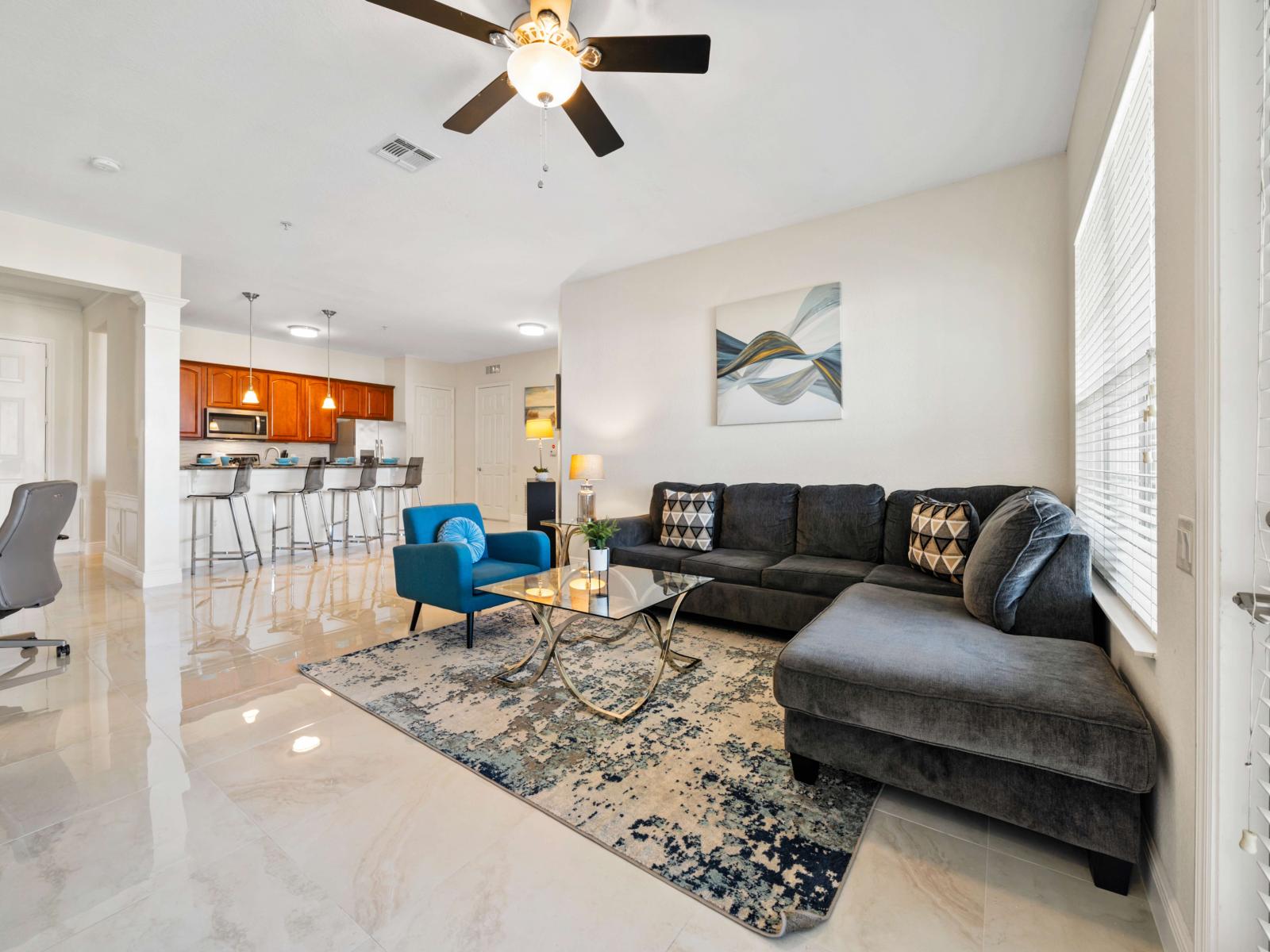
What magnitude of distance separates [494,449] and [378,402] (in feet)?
6.17

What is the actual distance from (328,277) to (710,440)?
3838mm

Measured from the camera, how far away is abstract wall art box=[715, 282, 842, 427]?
371cm

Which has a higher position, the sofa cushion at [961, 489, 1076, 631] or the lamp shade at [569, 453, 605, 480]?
the lamp shade at [569, 453, 605, 480]

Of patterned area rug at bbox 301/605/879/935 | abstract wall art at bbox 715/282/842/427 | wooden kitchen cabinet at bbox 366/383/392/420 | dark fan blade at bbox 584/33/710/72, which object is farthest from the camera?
wooden kitchen cabinet at bbox 366/383/392/420

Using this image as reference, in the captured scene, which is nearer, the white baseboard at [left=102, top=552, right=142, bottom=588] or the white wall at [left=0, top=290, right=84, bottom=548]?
the white baseboard at [left=102, top=552, right=142, bottom=588]

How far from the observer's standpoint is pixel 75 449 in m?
5.78

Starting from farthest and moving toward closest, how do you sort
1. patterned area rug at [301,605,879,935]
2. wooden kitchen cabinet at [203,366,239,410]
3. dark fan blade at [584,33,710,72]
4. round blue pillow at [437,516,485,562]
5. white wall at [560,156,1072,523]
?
wooden kitchen cabinet at [203,366,239,410]
round blue pillow at [437,516,485,562]
white wall at [560,156,1072,523]
dark fan blade at [584,33,710,72]
patterned area rug at [301,605,879,935]

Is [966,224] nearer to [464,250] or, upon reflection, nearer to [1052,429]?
[1052,429]

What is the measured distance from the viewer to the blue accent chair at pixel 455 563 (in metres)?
→ 2.96

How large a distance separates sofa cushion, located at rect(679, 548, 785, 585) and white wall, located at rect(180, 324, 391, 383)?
6.46 meters

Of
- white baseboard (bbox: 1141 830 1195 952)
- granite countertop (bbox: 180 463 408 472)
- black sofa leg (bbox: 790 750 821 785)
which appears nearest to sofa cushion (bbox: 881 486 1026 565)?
black sofa leg (bbox: 790 750 821 785)

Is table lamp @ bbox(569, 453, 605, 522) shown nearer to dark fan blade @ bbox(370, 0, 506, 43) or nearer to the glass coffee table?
the glass coffee table

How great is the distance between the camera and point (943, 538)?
2.73 metres

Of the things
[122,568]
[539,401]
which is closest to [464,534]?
[122,568]
